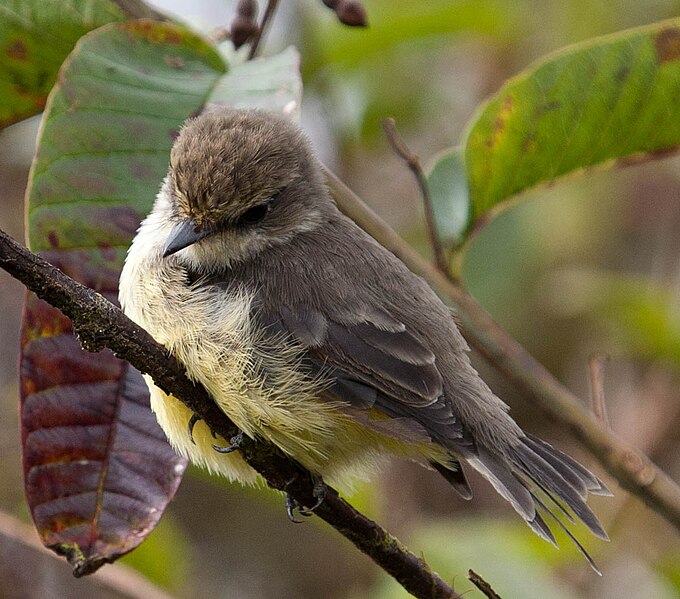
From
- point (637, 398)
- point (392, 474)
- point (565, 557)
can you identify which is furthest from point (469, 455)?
point (392, 474)

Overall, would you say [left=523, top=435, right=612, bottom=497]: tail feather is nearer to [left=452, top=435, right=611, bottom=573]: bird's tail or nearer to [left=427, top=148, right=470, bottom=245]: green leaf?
[left=452, top=435, right=611, bottom=573]: bird's tail

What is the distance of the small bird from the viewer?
9.44 feet

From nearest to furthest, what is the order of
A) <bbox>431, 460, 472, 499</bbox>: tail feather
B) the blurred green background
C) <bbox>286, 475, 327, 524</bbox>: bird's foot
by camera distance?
<bbox>286, 475, 327, 524</bbox>: bird's foot < <bbox>431, 460, 472, 499</bbox>: tail feather < the blurred green background

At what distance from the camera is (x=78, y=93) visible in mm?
2758

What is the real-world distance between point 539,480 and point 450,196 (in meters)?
0.96

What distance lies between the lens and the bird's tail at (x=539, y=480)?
2.94 metres

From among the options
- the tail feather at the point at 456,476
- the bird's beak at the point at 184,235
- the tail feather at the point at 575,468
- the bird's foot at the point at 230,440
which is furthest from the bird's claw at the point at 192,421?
the tail feather at the point at 575,468

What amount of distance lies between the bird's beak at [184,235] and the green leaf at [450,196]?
73 cm

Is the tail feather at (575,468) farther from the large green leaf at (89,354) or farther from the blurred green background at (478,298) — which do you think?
the large green leaf at (89,354)

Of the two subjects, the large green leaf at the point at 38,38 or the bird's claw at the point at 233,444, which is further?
the large green leaf at the point at 38,38

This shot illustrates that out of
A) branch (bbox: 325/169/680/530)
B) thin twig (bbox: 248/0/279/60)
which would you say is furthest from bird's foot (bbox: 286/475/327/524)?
thin twig (bbox: 248/0/279/60)

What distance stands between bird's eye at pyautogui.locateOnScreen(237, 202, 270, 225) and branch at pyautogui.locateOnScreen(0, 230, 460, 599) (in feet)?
2.26

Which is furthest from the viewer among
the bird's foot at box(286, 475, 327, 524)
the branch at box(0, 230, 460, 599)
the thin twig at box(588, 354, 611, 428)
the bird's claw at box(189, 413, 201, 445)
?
the thin twig at box(588, 354, 611, 428)

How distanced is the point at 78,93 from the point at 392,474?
10.6ft
